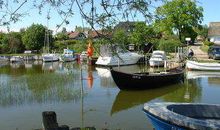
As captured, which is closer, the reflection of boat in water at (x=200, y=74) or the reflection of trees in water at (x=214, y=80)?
the reflection of trees in water at (x=214, y=80)

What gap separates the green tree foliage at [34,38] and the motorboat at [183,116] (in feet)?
209

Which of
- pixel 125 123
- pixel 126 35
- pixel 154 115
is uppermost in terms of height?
pixel 126 35

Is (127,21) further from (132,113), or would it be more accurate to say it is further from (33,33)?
(33,33)

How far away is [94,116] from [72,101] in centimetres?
342

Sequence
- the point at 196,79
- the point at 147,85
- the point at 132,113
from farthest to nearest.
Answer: the point at 196,79 < the point at 147,85 < the point at 132,113

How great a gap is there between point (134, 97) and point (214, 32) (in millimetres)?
56914

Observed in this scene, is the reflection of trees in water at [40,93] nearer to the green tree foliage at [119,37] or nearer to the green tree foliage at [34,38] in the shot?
the green tree foliage at [119,37]

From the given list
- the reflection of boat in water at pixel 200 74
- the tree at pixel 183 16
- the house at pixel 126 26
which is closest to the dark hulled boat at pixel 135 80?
the reflection of boat in water at pixel 200 74

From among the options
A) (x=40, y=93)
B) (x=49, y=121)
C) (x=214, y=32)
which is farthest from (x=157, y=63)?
(x=214, y=32)

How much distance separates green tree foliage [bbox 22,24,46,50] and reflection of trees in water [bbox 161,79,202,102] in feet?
168

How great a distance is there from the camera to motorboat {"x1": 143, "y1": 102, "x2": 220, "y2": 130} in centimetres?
817

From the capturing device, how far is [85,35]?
19.4 feet

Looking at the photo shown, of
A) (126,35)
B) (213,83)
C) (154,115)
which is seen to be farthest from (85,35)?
(213,83)

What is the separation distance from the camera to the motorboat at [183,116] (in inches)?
322
